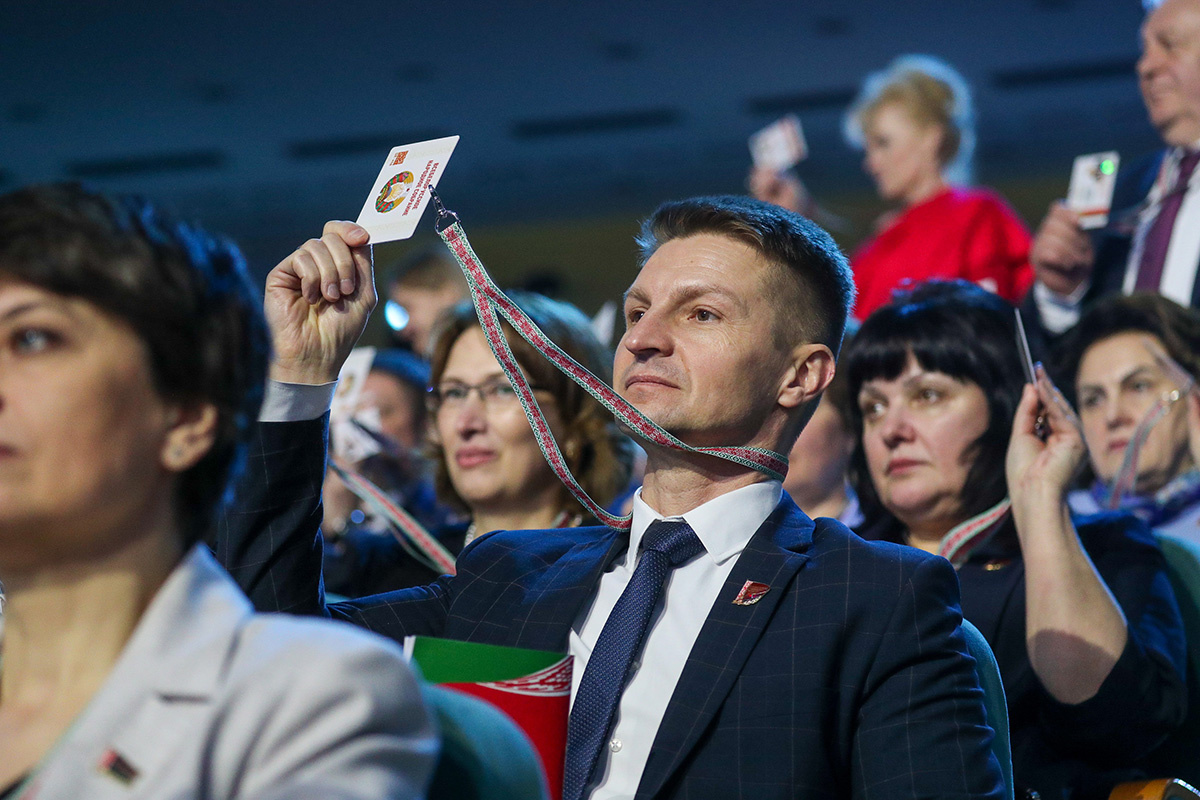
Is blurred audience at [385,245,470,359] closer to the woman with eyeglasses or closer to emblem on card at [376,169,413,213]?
the woman with eyeglasses

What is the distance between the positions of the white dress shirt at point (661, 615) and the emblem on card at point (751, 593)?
0.17ft

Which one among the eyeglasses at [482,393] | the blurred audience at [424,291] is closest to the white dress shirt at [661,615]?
the eyeglasses at [482,393]

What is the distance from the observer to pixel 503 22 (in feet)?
21.2

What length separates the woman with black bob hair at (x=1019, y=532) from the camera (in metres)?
1.99

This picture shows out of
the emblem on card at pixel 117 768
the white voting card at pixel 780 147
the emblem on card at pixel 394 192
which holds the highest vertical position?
the white voting card at pixel 780 147

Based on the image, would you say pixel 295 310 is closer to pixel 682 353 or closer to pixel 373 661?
pixel 682 353

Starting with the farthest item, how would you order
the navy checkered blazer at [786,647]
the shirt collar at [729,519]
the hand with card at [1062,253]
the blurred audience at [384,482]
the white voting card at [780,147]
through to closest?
the white voting card at [780,147]
the hand with card at [1062,253]
the blurred audience at [384,482]
the shirt collar at [729,519]
the navy checkered blazer at [786,647]

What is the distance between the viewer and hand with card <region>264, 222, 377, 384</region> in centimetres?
166

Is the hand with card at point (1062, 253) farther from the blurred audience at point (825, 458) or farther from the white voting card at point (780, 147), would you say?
the white voting card at point (780, 147)

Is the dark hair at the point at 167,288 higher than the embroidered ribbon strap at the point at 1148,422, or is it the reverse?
the dark hair at the point at 167,288

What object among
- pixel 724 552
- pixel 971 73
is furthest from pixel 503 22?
pixel 724 552

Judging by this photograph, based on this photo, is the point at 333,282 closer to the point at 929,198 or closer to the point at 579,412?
the point at 579,412

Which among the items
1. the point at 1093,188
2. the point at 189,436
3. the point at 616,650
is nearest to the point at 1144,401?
the point at 1093,188

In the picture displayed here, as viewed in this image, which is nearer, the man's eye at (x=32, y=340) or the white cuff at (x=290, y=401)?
the man's eye at (x=32, y=340)
